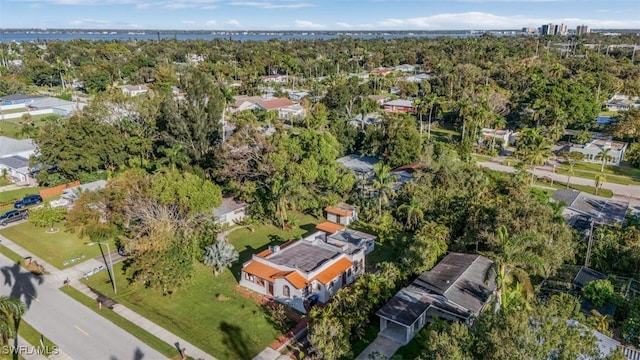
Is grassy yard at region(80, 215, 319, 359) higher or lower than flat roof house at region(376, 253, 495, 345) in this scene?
lower

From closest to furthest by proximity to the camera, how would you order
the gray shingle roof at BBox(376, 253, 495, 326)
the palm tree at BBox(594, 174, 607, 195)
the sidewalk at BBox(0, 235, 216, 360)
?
the sidewalk at BBox(0, 235, 216, 360) → the gray shingle roof at BBox(376, 253, 495, 326) → the palm tree at BBox(594, 174, 607, 195)

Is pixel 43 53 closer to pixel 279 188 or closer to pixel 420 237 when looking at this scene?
pixel 279 188

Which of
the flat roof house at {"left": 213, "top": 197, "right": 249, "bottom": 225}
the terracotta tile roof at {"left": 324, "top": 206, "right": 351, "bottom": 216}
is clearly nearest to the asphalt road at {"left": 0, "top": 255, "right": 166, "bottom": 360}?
the flat roof house at {"left": 213, "top": 197, "right": 249, "bottom": 225}

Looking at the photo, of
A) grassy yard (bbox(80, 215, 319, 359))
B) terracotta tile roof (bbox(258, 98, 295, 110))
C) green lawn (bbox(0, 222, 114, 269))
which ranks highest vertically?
terracotta tile roof (bbox(258, 98, 295, 110))

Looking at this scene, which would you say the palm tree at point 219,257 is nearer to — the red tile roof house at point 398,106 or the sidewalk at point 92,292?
the sidewalk at point 92,292

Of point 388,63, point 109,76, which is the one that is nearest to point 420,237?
point 109,76

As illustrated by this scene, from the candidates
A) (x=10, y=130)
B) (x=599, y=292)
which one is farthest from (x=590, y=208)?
(x=10, y=130)

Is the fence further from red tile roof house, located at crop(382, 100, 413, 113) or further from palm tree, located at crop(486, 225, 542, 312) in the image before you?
red tile roof house, located at crop(382, 100, 413, 113)
